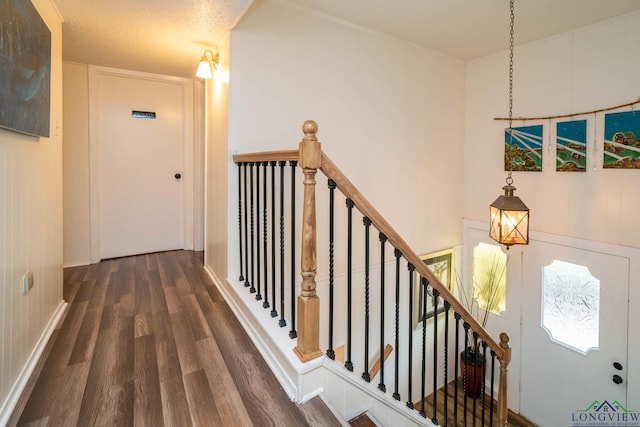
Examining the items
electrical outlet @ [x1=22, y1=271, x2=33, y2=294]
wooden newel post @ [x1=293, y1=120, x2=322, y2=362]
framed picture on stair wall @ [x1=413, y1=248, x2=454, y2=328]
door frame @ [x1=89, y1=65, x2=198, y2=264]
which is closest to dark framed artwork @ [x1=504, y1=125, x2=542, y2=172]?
framed picture on stair wall @ [x1=413, y1=248, x2=454, y2=328]

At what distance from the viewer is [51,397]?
1.50 metres

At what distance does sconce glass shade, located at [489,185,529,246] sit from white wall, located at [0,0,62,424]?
117 inches

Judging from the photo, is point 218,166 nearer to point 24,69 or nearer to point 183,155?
point 24,69

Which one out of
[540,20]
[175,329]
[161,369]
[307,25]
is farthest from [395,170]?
[161,369]

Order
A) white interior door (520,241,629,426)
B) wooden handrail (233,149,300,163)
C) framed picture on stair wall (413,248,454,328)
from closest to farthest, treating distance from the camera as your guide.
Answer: wooden handrail (233,149,300,163) < white interior door (520,241,629,426) < framed picture on stair wall (413,248,454,328)

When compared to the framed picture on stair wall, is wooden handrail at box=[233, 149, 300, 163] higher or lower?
higher

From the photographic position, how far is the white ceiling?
221 centimetres

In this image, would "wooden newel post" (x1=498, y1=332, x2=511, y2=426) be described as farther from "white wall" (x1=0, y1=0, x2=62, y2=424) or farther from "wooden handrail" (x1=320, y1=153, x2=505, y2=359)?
"white wall" (x1=0, y1=0, x2=62, y2=424)

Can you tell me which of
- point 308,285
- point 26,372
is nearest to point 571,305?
point 308,285

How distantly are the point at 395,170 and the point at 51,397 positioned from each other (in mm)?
3081

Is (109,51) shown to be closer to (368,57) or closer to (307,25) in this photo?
(307,25)

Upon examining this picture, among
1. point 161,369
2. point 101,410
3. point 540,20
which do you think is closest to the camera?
point 101,410

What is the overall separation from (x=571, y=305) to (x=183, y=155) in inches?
177

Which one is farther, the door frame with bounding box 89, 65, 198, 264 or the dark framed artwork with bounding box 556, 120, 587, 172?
the door frame with bounding box 89, 65, 198, 264
